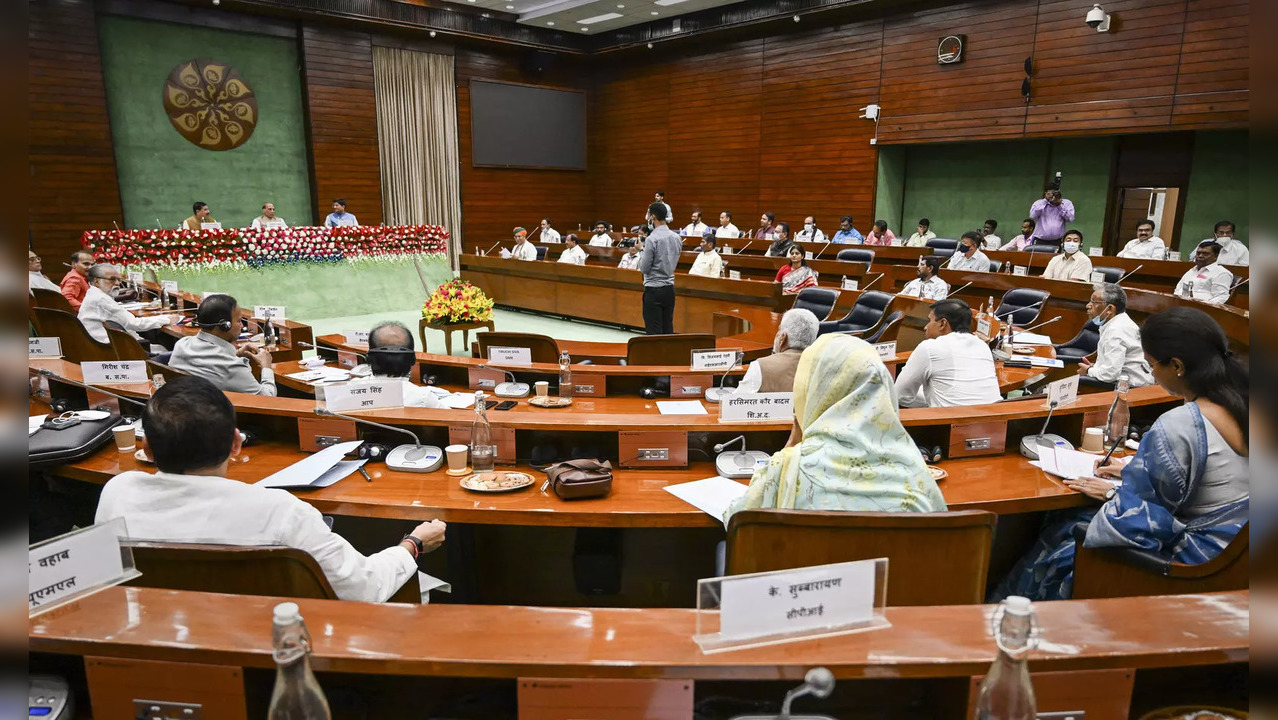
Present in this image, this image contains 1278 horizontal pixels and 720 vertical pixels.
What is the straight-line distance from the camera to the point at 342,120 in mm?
10781

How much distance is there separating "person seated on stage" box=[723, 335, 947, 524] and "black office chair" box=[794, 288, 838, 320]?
14.4 feet

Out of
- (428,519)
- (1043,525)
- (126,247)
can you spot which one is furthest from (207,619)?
Answer: (126,247)

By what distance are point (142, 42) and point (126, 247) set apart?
4218mm

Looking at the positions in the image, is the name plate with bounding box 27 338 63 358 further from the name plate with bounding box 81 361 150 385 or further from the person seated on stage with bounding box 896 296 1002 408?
the person seated on stage with bounding box 896 296 1002 408

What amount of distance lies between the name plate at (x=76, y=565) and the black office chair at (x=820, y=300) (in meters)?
5.35

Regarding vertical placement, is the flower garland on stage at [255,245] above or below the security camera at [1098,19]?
below

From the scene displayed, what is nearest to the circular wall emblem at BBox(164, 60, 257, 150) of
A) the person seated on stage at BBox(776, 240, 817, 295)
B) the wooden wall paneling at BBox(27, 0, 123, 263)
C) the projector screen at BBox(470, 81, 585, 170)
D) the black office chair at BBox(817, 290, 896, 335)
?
the wooden wall paneling at BBox(27, 0, 123, 263)

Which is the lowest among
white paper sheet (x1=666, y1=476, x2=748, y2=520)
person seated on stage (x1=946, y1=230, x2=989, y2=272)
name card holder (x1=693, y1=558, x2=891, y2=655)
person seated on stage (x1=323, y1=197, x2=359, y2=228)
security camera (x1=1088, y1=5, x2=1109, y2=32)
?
white paper sheet (x1=666, y1=476, x2=748, y2=520)

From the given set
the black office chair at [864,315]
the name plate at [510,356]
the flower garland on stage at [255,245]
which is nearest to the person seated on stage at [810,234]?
the black office chair at [864,315]

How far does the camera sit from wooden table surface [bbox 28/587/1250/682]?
0.95m

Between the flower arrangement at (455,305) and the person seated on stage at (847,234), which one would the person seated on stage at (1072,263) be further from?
the flower arrangement at (455,305)

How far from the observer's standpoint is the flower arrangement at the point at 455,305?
17.6 feet

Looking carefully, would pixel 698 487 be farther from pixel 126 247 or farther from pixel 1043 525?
pixel 126 247

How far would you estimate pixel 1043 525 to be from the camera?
2340 mm
